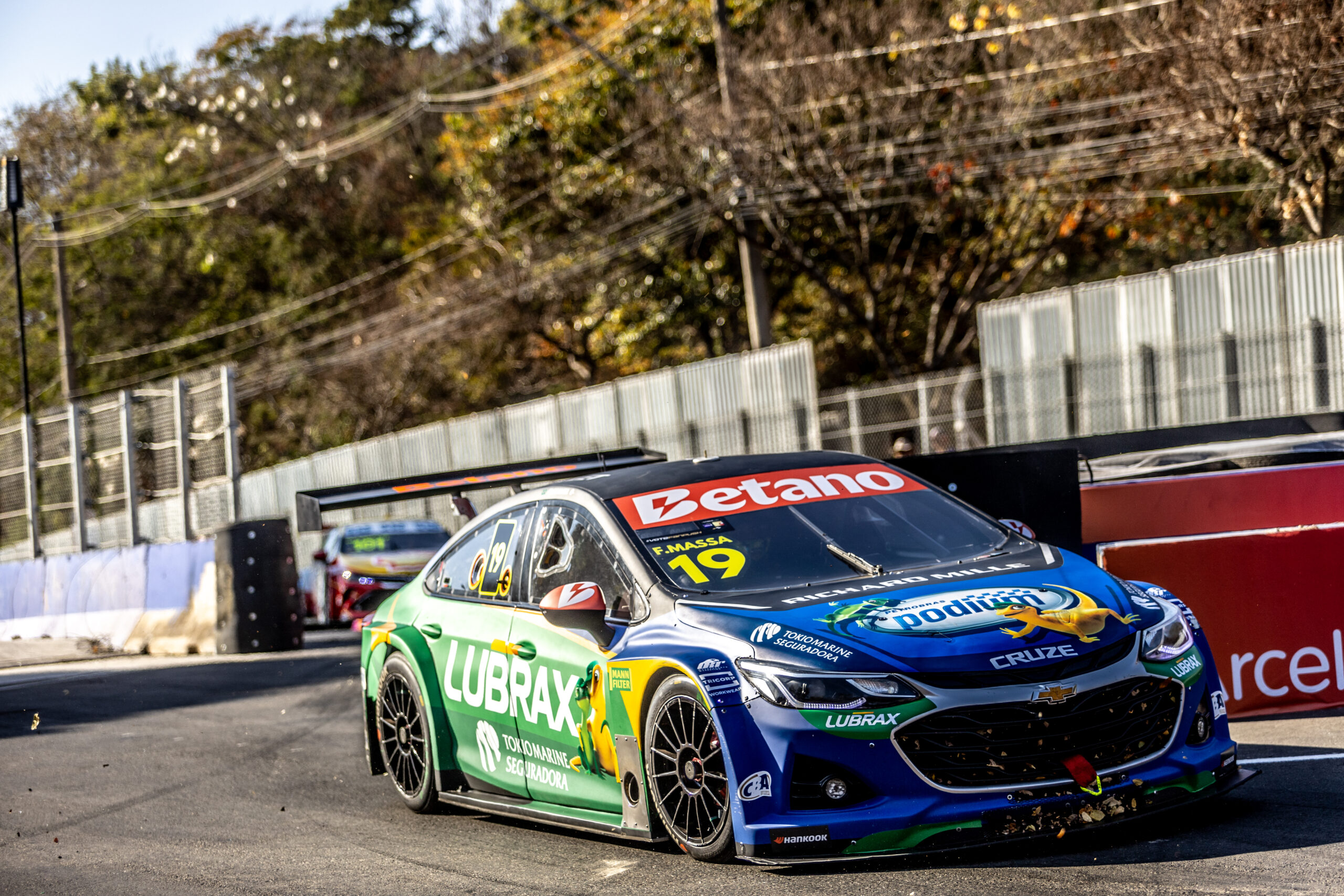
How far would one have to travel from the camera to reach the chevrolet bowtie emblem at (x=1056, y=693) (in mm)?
4938

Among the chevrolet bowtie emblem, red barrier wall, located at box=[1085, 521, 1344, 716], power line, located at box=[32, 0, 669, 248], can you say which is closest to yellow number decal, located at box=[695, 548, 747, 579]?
the chevrolet bowtie emblem

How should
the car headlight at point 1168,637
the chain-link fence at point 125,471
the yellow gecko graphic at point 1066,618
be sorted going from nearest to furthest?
the yellow gecko graphic at point 1066,618 < the car headlight at point 1168,637 < the chain-link fence at point 125,471

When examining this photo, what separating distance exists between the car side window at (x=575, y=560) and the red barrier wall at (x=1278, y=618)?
3.61 m

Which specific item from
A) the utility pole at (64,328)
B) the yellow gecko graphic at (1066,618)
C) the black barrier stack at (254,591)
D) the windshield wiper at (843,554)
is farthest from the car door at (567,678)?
the utility pole at (64,328)

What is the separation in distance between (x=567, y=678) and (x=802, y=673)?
148 cm

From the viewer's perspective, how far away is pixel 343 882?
5.86 meters

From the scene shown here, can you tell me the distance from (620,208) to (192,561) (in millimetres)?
18606

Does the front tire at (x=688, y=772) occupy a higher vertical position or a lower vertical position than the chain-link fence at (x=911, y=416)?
lower

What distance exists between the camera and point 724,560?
6094 millimetres

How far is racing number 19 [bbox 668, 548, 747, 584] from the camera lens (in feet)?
19.7

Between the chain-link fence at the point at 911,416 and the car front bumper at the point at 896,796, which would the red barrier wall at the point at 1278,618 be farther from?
the chain-link fence at the point at 911,416

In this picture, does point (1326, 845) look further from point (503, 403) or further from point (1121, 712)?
point (503, 403)

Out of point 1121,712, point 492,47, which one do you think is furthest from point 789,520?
point 492,47

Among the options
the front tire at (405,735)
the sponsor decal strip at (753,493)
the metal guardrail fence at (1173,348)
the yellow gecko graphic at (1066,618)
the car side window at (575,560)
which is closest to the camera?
the yellow gecko graphic at (1066,618)
